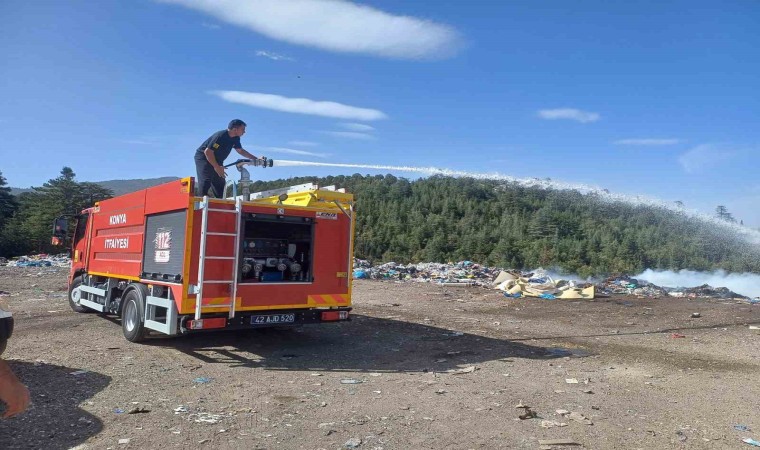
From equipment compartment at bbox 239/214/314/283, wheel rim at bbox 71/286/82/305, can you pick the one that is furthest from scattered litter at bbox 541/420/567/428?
wheel rim at bbox 71/286/82/305

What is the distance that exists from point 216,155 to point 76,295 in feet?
20.0

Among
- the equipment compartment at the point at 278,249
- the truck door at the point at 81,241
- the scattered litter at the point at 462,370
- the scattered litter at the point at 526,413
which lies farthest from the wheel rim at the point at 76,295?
the scattered litter at the point at 526,413

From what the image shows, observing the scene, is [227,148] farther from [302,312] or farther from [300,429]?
[300,429]

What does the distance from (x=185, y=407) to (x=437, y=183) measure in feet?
192

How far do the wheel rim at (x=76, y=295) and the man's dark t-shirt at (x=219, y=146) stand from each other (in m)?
5.48

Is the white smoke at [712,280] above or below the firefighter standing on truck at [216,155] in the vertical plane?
below

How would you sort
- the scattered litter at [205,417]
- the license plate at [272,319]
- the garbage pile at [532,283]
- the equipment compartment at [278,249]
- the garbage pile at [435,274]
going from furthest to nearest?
the garbage pile at [435,274] < the garbage pile at [532,283] < the equipment compartment at [278,249] < the license plate at [272,319] < the scattered litter at [205,417]

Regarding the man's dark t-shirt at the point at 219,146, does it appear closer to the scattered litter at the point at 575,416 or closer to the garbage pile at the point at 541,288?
the scattered litter at the point at 575,416

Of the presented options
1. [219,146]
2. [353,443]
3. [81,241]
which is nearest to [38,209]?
[81,241]

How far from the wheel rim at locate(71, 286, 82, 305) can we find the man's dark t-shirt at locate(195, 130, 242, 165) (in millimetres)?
5480

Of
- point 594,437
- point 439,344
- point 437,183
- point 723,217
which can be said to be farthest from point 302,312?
point 437,183

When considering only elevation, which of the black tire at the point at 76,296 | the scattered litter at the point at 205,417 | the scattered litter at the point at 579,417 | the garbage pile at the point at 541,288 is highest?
the garbage pile at the point at 541,288

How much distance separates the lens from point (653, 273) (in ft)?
90.3

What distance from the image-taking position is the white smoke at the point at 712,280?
22.5 metres
